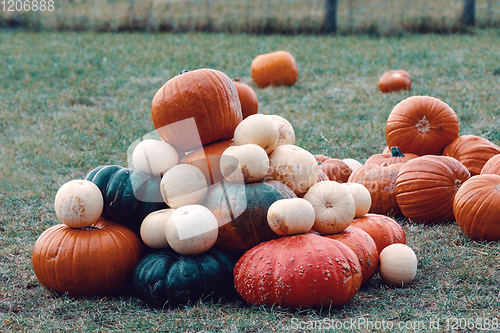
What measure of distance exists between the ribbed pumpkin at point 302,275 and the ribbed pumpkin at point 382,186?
166 centimetres

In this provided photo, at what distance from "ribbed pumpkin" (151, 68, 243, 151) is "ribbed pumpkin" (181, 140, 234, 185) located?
0.09 meters

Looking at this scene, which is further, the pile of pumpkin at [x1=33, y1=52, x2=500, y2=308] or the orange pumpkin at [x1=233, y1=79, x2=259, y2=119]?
the orange pumpkin at [x1=233, y1=79, x2=259, y2=119]

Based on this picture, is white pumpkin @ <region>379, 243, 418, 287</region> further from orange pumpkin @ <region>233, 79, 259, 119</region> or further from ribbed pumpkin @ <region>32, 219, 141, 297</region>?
orange pumpkin @ <region>233, 79, 259, 119</region>

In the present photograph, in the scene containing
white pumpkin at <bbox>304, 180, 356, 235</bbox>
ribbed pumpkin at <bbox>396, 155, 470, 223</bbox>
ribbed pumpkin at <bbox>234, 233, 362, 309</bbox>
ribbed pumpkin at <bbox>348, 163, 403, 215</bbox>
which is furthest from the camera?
ribbed pumpkin at <bbox>348, 163, 403, 215</bbox>

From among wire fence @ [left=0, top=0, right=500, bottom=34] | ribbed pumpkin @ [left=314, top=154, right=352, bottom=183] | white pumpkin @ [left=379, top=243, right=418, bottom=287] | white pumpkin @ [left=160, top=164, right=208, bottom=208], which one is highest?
wire fence @ [left=0, top=0, right=500, bottom=34]

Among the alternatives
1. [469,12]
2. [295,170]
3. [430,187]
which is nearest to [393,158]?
[430,187]

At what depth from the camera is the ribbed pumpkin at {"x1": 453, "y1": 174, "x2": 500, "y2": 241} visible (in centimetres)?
384

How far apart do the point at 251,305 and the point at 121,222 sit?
3.50 ft

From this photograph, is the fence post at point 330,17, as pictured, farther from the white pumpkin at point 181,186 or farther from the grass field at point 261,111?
the white pumpkin at point 181,186

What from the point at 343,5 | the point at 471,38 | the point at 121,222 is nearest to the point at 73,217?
the point at 121,222

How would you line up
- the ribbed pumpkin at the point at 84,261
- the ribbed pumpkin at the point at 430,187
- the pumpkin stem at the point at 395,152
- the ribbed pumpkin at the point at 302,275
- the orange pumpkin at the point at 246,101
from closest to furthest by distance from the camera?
1. the ribbed pumpkin at the point at 302,275
2. the ribbed pumpkin at the point at 84,261
3. the ribbed pumpkin at the point at 430,187
4. the orange pumpkin at the point at 246,101
5. the pumpkin stem at the point at 395,152

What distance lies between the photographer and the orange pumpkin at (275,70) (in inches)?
357

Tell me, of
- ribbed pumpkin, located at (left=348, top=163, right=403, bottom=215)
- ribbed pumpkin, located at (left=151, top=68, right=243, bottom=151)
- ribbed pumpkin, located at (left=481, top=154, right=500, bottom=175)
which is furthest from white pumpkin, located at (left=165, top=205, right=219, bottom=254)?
ribbed pumpkin, located at (left=481, top=154, right=500, bottom=175)

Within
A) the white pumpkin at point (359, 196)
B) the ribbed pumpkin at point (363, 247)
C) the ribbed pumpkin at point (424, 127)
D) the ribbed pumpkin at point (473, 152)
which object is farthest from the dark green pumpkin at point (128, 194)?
the ribbed pumpkin at point (473, 152)
